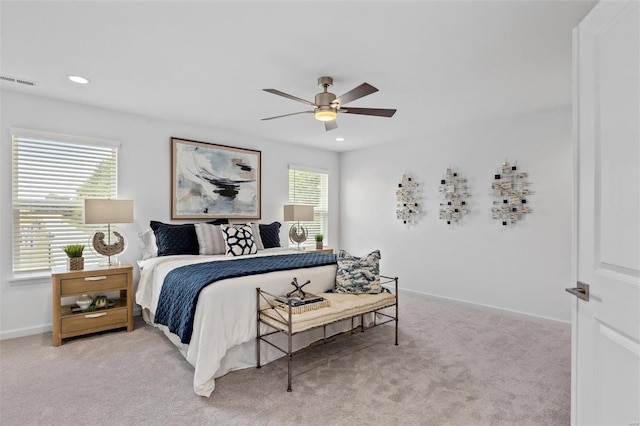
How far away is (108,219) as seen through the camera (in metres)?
3.48

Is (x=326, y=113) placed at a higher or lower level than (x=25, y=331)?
higher

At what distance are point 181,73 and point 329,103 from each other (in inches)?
51.2

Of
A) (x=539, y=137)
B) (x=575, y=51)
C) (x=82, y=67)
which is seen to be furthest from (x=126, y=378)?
(x=539, y=137)

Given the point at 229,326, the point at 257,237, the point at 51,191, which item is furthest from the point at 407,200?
the point at 51,191

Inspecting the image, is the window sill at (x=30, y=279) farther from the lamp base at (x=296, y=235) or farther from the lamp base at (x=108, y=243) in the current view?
the lamp base at (x=296, y=235)

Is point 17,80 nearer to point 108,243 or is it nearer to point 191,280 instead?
point 108,243

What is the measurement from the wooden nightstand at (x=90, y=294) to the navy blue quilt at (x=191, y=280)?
30.7 inches

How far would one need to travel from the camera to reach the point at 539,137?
3924 mm

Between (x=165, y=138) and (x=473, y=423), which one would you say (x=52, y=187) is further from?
(x=473, y=423)

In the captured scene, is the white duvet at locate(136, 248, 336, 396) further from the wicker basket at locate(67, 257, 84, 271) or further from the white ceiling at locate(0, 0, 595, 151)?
the white ceiling at locate(0, 0, 595, 151)

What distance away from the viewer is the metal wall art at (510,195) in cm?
403

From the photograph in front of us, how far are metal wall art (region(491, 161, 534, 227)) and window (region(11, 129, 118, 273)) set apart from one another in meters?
4.66

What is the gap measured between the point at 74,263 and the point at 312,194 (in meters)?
3.64

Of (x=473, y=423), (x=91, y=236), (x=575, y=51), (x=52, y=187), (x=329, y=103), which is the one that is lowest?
(x=473, y=423)
